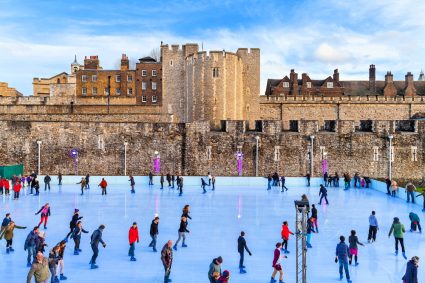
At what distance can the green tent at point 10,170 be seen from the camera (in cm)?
2292

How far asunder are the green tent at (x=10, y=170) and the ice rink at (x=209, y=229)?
3396 mm

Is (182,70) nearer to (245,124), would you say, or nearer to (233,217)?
(245,124)

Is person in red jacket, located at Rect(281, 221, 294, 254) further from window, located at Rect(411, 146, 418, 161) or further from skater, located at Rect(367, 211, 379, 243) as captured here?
window, located at Rect(411, 146, 418, 161)

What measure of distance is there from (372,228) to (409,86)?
3733 cm

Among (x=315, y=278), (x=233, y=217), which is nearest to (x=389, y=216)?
(x=233, y=217)

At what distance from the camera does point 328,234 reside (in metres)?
12.2

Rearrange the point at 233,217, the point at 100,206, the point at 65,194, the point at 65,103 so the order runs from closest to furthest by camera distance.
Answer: the point at 233,217
the point at 100,206
the point at 65,194
the point at 65,103

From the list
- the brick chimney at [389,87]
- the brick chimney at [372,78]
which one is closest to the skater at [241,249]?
the brick chimney at [389,87]

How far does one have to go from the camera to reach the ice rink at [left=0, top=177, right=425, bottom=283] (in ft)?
29.5

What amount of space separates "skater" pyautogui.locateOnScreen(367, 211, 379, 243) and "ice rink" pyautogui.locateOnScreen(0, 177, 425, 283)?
0.70 feet

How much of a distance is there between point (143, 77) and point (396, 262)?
127 ft

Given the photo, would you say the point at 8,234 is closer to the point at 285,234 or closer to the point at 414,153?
the point at 285,234

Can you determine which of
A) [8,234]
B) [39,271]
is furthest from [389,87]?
[39,271]

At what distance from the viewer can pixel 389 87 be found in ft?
146
